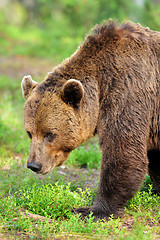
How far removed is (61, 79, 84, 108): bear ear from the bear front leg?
574mm

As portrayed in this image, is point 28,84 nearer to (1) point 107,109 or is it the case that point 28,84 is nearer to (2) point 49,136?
(2) point 49,136

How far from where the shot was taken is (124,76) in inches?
182

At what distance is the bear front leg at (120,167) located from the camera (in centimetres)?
452

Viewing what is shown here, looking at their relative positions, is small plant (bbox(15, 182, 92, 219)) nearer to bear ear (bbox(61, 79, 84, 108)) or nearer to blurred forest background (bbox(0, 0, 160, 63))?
bear ear (bbox(61, 79, 84, 108))

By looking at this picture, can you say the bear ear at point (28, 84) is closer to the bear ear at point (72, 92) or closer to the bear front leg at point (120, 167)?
the bear ear at point (72, 92)

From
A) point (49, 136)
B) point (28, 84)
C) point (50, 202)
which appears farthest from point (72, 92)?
point (50, 202)

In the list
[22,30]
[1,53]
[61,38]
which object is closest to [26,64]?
[1,53]

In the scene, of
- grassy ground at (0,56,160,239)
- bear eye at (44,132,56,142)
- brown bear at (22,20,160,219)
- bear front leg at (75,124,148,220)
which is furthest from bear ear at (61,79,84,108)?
grassy ground at (0,56,160,239)

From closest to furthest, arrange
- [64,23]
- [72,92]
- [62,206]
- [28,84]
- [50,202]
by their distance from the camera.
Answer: [72,92]
[50,202]
[62,206]
[28,84]
[64,23]

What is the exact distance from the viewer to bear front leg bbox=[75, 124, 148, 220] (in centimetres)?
452

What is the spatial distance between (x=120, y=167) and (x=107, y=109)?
2.41ft

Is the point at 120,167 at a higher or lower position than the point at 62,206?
higher

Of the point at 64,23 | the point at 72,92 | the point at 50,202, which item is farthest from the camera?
the point at 64,23

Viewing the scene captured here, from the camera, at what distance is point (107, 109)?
4.63m
